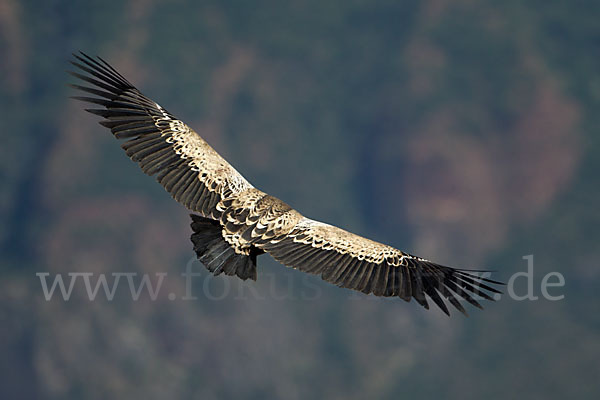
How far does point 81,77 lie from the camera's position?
15000 millimetres

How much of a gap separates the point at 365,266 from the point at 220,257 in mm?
2608

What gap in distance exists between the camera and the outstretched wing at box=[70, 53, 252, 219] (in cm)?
1466

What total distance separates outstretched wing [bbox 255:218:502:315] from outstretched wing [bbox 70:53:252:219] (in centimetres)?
165

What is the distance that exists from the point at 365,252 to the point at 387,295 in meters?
0.94

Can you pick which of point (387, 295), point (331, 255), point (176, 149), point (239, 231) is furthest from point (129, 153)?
point (387, 295)

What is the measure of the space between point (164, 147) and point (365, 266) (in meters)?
4.85

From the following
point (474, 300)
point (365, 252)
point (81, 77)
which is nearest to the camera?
point (474, 300)

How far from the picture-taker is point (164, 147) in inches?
606

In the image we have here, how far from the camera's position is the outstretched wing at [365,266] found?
13.3 metres

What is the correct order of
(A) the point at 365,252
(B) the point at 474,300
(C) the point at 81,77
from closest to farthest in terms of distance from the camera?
(B) the point at 474,300, (A) the point at 365,252, (C) the point at 81,77

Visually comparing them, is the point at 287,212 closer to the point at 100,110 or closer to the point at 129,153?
the point at 129,153

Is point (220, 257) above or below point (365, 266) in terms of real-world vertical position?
below

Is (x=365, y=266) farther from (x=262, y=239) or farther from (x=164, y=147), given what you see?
(x=164, y=147)

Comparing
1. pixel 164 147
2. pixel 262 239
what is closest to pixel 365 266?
pixel 262 239
